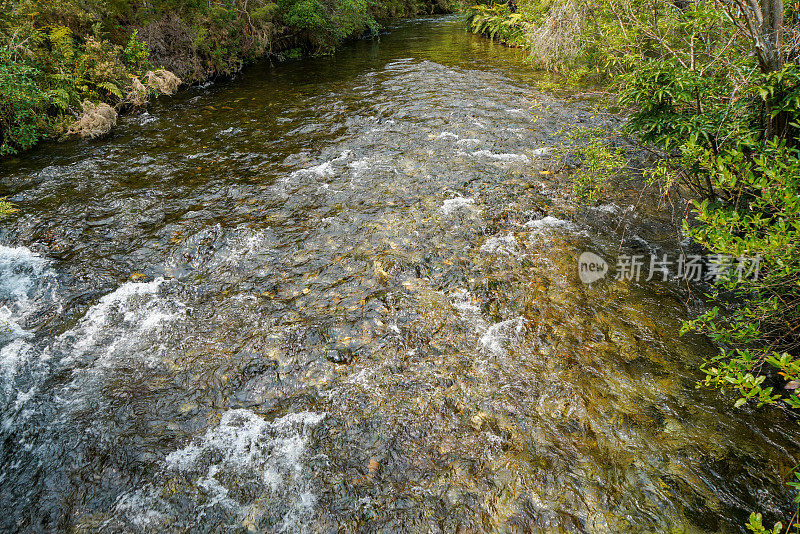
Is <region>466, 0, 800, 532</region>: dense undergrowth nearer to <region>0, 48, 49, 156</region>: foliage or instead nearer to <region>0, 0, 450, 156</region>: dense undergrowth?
<region>0, 48, 49, 156</region>: foliage

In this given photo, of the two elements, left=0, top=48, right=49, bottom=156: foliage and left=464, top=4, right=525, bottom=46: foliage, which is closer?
left=0, top=48, right=49, bottom=156: foliage

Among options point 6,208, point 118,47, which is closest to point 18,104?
point 118,47

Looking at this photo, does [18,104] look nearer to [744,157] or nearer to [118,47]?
[118,47]

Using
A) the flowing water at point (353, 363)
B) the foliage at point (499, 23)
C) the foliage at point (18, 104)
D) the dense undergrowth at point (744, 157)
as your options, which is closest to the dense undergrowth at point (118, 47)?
the foliage at point (18, 104)

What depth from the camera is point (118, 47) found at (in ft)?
42.0

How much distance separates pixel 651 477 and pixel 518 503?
1241 mm

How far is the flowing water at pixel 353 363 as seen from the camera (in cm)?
361

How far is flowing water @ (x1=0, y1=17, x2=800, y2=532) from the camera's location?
3.61 m

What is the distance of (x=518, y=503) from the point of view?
139 inches

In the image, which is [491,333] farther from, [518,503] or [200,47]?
[200,47]

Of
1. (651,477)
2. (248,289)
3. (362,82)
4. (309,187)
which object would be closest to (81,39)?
(362,82)

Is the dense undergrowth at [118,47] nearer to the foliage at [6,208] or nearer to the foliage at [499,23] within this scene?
the foliage at [6,208]

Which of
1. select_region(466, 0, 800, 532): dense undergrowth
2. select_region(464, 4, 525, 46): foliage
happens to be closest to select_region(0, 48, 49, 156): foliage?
select_region(466, 0, 800, 532): dense undergrowth

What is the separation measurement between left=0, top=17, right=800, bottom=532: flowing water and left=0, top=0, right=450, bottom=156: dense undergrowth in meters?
1.99
